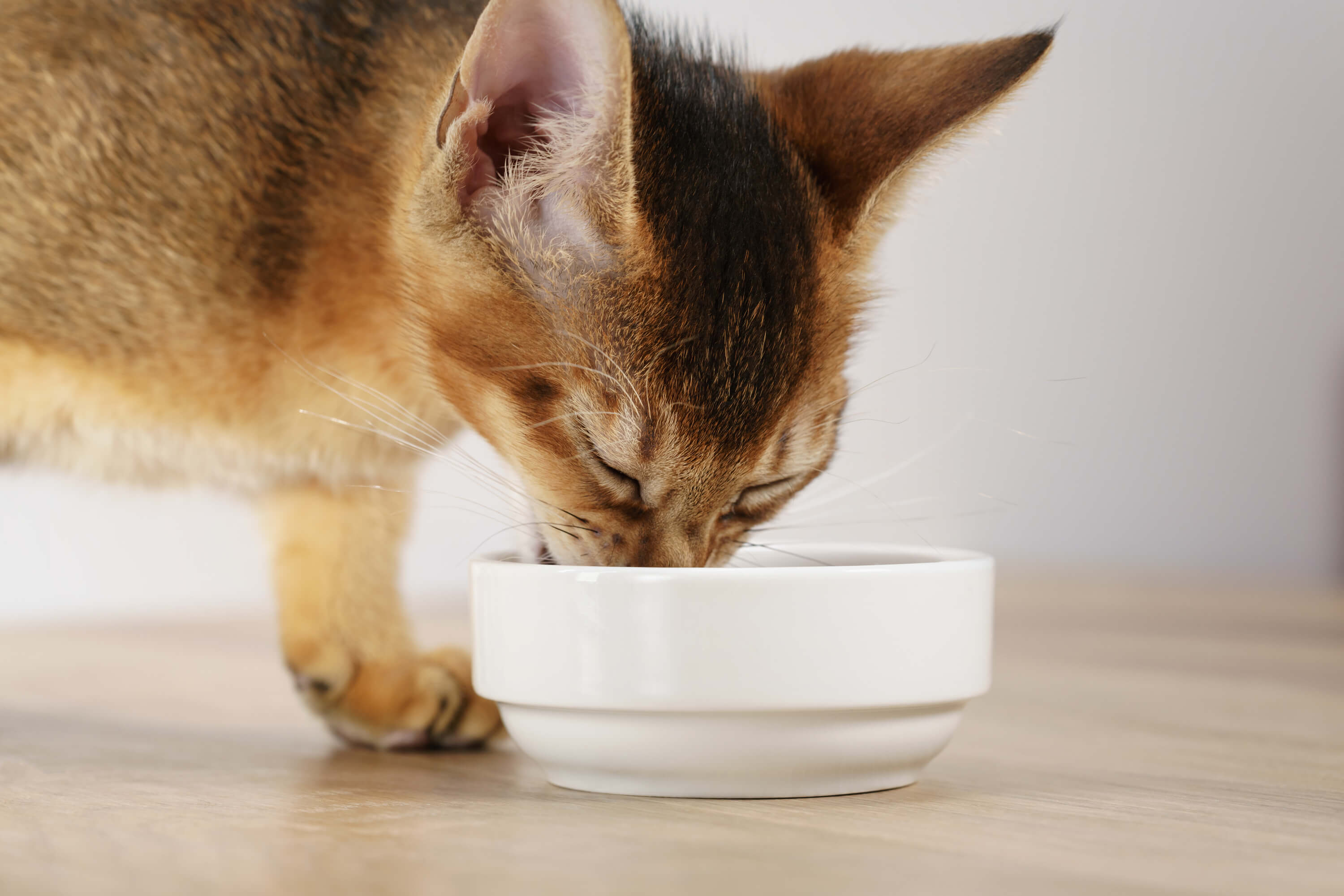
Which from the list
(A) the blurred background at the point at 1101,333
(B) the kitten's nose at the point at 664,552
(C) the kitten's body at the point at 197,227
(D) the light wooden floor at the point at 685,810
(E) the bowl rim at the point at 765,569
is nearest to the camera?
(D) the light wooden floor at the point at 685,810

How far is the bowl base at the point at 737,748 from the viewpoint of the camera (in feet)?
2.69

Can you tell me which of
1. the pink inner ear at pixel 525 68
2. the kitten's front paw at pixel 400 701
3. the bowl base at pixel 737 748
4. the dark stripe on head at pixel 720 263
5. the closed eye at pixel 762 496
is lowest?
the kitten's front paw at pixel 400 701

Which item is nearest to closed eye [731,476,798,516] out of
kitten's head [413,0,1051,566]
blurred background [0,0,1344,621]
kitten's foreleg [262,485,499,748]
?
kitten's head [413,0,1051,566]

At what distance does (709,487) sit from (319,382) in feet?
1.28

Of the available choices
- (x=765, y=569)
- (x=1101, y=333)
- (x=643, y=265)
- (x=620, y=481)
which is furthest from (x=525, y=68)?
(x=1101, y=333)

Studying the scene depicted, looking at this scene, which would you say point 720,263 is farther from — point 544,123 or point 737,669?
point 737,669

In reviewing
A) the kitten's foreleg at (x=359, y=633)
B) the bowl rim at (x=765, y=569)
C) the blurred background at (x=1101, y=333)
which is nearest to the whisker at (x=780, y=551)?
the bowl rim at (x=765, y=569)

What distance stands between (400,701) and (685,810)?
1.43 ft

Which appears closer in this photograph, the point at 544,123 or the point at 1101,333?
the point at 544,123

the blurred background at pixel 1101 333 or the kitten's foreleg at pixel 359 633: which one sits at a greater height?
the blurred background at pixel 1101 333

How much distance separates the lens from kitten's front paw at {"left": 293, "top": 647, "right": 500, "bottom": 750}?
3.79ft

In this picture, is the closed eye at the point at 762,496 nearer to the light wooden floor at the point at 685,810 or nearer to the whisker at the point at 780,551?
the whisker at the point at 780,551

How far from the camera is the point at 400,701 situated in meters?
1.19

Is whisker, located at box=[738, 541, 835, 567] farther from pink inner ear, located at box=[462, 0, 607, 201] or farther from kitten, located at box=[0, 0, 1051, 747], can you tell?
pink inner ear, located at box=[462, 0, 607, 201]
